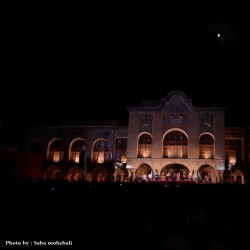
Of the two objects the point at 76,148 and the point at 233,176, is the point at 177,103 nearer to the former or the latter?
the point at 233,176

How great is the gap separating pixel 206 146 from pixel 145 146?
22.0 ft

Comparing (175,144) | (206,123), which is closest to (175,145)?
(175,144)

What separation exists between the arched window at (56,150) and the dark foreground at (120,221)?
87.8ft

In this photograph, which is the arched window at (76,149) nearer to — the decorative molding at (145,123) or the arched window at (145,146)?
the arched window at (145,146)

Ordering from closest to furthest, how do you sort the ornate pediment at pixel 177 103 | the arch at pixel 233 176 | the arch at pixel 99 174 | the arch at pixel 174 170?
the ornate pediment at pixel 177 103, the arch at pixel 233 176, the arch at pixel 174 170, the arch at pixel 99 174

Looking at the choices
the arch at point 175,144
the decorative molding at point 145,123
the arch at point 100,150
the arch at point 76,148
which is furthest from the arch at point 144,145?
the arch at point 76,148

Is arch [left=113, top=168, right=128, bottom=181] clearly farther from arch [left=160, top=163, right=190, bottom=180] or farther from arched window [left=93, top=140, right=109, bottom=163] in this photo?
arch [left=160, top=163, right=190, bottom=180]

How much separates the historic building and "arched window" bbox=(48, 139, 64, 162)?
71 centimetres

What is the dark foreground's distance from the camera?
635cm

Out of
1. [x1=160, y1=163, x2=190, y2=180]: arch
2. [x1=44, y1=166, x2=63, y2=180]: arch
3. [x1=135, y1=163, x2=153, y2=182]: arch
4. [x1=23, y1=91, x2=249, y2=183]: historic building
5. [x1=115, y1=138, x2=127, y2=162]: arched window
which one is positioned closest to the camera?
[x1=23, y1=91, x2=249, y2=183]: historic building

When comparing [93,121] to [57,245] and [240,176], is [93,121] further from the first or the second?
[57,245]

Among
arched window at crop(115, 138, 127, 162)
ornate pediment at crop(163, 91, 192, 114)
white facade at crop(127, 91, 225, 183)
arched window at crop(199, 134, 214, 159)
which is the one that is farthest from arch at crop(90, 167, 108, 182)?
arched window at crop(199, 134, 214, 159)

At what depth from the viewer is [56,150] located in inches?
1545

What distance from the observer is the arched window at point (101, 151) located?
1475 inches
